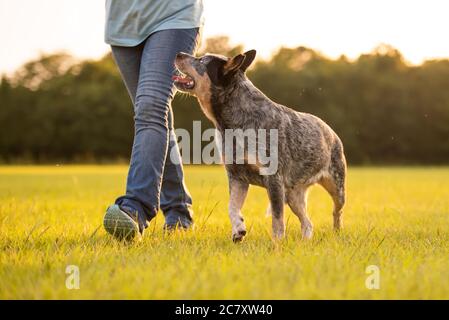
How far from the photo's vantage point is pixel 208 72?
194 inches

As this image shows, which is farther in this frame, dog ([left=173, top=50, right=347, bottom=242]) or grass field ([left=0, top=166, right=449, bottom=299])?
dog ([left=173, top=50, right=347, bottom=242])

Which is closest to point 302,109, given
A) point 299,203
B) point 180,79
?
point 299,203

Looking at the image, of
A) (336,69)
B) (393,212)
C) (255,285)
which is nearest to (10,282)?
(255,285)

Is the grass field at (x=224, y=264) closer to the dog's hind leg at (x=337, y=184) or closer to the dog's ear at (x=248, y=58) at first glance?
the dog's hind leg at (x=337, y=184)

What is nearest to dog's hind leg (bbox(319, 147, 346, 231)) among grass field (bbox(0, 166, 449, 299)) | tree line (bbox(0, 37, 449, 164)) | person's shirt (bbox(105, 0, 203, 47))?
grass field (bbox(0, 166, 449, 299))

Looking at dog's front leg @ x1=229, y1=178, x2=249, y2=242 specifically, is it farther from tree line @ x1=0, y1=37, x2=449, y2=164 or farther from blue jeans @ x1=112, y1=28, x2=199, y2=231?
tree line @ x1=0, y1=37, x2=449, y2=164

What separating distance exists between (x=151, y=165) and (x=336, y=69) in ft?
157

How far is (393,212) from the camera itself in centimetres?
782

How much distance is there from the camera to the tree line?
45.9m

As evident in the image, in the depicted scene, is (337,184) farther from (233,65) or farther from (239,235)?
(233,65)

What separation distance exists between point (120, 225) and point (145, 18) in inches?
66.6

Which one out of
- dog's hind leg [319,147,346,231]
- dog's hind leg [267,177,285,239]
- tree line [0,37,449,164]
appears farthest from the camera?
tree line [0,37,449,164]

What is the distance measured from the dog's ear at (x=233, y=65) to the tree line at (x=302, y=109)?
39947mm

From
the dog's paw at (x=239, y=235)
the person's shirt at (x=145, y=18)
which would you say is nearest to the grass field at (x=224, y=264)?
the dog's paw at (x=239, y=235)
